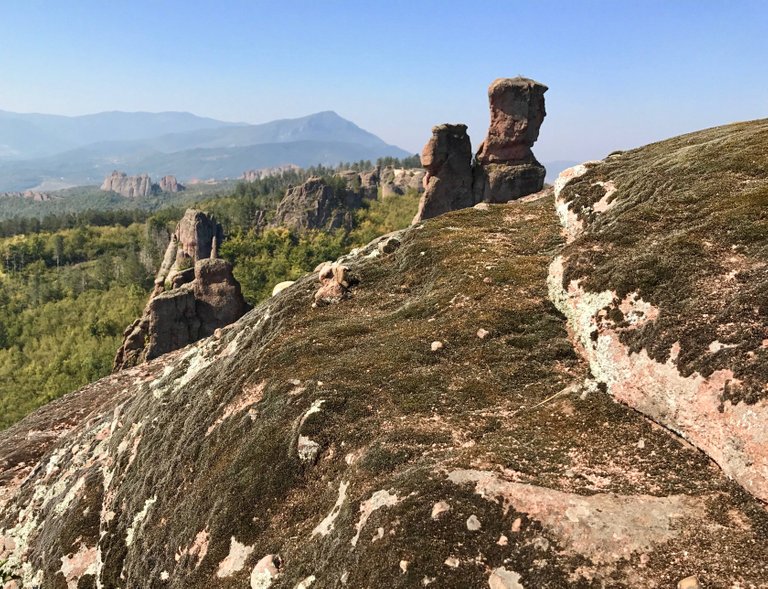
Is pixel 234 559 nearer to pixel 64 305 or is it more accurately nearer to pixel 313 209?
pixel 64 305

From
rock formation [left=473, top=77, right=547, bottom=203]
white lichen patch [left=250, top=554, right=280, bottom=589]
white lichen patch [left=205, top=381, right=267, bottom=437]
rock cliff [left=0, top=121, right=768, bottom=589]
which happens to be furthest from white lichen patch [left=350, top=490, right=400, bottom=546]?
rock formation [left=473, top=77, right=547, bottom=203]

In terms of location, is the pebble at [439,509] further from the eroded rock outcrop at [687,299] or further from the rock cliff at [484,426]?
the eroded rock outcrop at [687,299]

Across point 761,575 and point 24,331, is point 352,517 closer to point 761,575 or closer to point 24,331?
point 761,575

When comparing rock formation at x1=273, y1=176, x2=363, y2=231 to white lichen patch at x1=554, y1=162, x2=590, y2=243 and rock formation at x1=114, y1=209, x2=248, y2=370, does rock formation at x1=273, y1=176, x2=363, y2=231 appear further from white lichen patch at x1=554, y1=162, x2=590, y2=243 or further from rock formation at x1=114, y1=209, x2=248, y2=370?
white lichen patch at x1=554, y1=162, x2=590, y2=243

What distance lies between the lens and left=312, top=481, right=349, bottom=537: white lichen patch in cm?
1564

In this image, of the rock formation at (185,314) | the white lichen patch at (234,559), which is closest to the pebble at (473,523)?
the white lichen patch at (234,559)

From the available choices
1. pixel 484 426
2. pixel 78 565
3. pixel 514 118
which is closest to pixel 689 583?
pixel 484 426

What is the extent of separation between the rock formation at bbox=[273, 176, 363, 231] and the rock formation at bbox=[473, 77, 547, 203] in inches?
3879

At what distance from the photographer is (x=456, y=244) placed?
30.3m

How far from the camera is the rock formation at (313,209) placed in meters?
177

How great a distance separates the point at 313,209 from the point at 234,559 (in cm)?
16626

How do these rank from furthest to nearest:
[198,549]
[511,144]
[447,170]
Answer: [447,170], [511,144], [198,549]

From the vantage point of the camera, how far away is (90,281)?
15612 centimetres

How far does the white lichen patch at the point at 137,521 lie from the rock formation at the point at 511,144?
245ft
